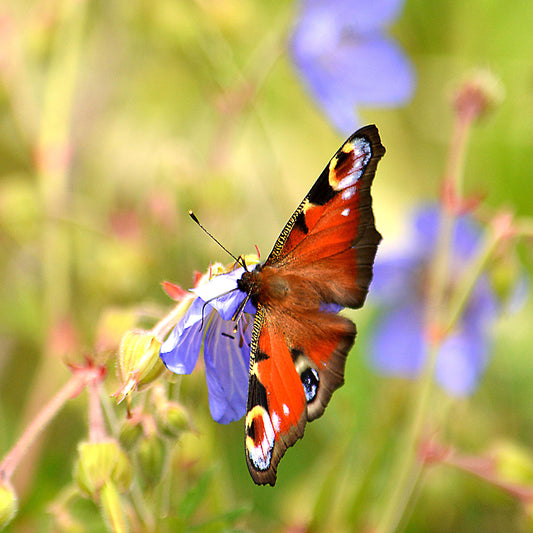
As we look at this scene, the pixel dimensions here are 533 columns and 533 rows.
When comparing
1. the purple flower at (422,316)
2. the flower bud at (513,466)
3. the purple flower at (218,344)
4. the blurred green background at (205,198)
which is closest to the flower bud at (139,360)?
the purple flower at (218,344)

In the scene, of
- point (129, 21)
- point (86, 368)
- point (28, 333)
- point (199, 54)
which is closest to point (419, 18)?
point (199, 54)

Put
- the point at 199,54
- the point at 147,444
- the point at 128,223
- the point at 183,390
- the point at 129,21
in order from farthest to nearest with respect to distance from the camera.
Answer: the point at 199,54
the point at 129,21
the point at 128,223
the point at 183,390
the point at 147,444

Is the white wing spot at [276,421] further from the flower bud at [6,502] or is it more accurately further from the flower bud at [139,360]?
the flower bud at [6,502]

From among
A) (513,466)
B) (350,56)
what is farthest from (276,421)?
(350,56)

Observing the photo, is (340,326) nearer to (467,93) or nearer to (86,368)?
(86,368)

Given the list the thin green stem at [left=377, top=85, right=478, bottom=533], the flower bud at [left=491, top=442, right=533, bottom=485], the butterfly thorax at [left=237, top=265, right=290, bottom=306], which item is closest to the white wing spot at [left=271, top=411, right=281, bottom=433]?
the butterfly thorax at [left=237, top=265, right=290, bottom=306]

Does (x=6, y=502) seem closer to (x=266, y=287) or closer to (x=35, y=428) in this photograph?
(x=35, y=428)
